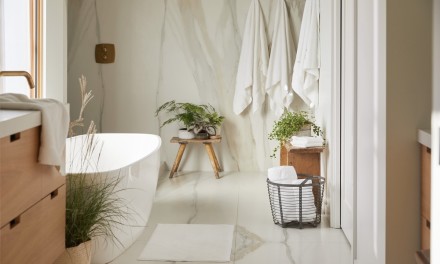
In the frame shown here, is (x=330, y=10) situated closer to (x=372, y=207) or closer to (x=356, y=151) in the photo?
(x=356, y=151)

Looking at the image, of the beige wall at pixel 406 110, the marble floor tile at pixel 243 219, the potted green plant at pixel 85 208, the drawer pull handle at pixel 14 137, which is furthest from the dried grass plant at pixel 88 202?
Answer: the beige wall at pixel 406 110

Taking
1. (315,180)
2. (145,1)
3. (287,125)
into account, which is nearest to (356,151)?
(315,180)

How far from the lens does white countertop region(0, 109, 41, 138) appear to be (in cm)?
220

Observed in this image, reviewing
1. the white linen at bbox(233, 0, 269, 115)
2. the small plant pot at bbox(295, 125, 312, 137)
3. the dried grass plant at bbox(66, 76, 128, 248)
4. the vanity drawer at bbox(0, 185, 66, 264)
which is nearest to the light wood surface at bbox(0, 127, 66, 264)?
the vanity drawer at bbox(0, 185, 66, 264)

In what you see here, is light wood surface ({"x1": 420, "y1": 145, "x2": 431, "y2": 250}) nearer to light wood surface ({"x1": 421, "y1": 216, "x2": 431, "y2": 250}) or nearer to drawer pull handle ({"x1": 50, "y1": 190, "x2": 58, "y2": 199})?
light wood surface ({"x1": 421, "y1": 216, "x2": 431, "y2": 250})

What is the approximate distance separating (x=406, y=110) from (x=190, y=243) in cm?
205

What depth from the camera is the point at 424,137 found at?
92.4 inches

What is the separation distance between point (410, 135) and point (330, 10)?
2139 millimetres

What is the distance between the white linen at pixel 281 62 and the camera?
6297mm

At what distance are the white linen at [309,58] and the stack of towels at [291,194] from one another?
47.8 inches

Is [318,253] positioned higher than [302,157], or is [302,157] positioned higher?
[302,157]

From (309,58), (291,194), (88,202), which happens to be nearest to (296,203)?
(291,194)

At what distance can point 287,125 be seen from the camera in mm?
5105

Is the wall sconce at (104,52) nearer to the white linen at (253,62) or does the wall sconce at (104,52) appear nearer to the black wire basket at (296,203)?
the white linen at (253,62)
